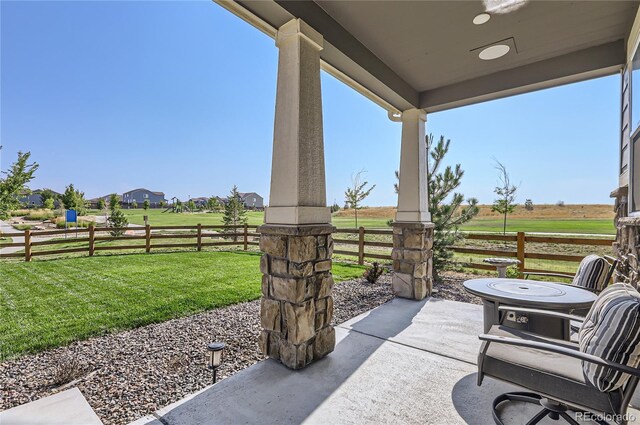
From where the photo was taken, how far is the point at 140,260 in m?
7.41

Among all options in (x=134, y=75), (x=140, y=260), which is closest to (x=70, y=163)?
(x=134, y=75)

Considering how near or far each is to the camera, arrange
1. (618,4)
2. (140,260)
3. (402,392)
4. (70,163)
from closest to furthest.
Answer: (402,392)
(618,4)
(140,260)
(70,163)

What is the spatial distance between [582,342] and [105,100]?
469 inches

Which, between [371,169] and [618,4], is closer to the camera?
[618,4]

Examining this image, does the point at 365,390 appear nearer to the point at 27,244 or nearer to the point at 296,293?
the point at 296,293

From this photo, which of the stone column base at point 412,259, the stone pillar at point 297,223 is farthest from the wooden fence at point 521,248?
the stone pillar at point 297,223

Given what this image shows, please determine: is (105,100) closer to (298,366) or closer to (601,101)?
(298,366)

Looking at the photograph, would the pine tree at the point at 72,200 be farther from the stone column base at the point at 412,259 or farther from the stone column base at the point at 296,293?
the stone column base at the point at 412,259

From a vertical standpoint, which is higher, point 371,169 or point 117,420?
point 371,169

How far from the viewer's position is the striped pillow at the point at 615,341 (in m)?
1.16

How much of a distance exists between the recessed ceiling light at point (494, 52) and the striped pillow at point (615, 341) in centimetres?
286

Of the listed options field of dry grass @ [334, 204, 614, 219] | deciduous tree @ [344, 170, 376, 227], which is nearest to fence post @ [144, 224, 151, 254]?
field of dry grass @ [334, 204, 614, 219]

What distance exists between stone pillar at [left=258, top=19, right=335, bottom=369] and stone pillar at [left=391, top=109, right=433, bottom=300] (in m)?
2.12

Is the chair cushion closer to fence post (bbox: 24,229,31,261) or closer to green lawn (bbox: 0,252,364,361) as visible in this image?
green lawn (bbox: 0,252,364,361)
